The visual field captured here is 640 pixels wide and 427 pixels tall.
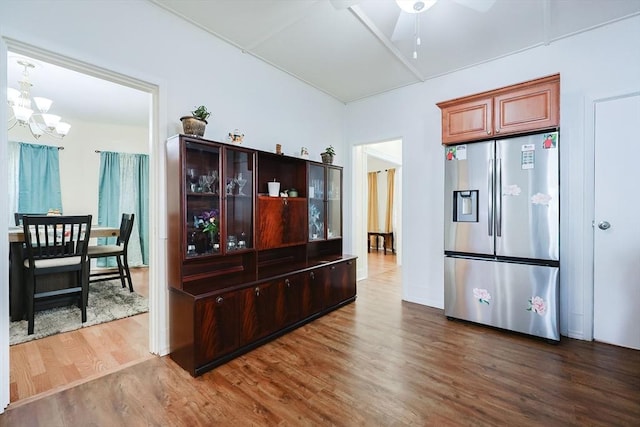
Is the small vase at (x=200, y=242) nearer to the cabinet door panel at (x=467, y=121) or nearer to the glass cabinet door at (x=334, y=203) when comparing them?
the glass cabinet door at (x=334, y=203)

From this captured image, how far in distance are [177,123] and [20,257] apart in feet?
7.88

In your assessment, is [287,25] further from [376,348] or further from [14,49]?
[376,348]

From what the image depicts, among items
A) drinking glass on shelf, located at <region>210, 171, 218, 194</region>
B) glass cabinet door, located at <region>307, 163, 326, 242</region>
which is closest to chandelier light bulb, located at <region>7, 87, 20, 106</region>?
drinking glass on shelf, located at <region>210, 171, 218, 194</region>

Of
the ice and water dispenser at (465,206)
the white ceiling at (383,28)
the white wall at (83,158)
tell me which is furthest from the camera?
the white wall at (83,158)

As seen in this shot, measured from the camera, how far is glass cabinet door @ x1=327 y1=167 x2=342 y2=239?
3.75 m

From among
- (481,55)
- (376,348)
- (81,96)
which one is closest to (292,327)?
(376,348)

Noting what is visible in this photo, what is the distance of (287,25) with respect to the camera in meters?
2.61

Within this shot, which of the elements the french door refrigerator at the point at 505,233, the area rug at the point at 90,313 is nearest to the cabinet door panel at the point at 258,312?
the area rug at the point at 90,313

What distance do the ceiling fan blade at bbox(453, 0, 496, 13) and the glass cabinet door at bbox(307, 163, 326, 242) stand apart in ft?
6.64

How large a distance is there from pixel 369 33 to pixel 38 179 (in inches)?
223

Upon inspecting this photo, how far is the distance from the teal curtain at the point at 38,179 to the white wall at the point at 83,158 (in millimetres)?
103

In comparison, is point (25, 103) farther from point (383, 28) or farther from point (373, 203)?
point (373, 203)

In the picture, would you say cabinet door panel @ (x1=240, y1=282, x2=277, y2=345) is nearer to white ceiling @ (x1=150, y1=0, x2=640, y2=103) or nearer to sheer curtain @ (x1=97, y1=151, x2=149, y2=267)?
white ceiling @ (x1=150, y1=0, x2=640, y2=103)

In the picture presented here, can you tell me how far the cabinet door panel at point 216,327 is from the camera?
211 cm
